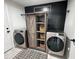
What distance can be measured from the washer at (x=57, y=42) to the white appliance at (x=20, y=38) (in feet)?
3.73

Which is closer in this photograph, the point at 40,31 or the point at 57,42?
the point at 57,42

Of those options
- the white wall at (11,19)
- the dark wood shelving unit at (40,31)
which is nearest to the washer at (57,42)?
the dark wood shelving unit at (40,31)

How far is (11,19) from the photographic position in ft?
9.20

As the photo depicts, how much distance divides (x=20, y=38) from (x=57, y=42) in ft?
5.29

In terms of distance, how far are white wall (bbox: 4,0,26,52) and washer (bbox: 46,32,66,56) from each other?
Answer: 1.67 meters

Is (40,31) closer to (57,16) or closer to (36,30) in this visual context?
(36,30)

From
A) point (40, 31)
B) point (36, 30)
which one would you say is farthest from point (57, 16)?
point (36, 30)

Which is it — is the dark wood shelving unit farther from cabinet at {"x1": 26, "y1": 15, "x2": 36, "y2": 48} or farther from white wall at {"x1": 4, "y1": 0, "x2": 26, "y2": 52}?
white wall at {"x1": 4, "y1": 0, "x2": 26, "y2": 52}

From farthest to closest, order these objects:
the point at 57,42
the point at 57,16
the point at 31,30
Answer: the point at 31,30
the point at 57,16
the point at 57,42

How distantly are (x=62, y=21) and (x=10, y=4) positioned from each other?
232 centimetres

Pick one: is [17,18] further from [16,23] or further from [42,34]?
[42,34]

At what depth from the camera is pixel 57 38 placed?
1986 millimetres

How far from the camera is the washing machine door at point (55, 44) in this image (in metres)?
1.95
